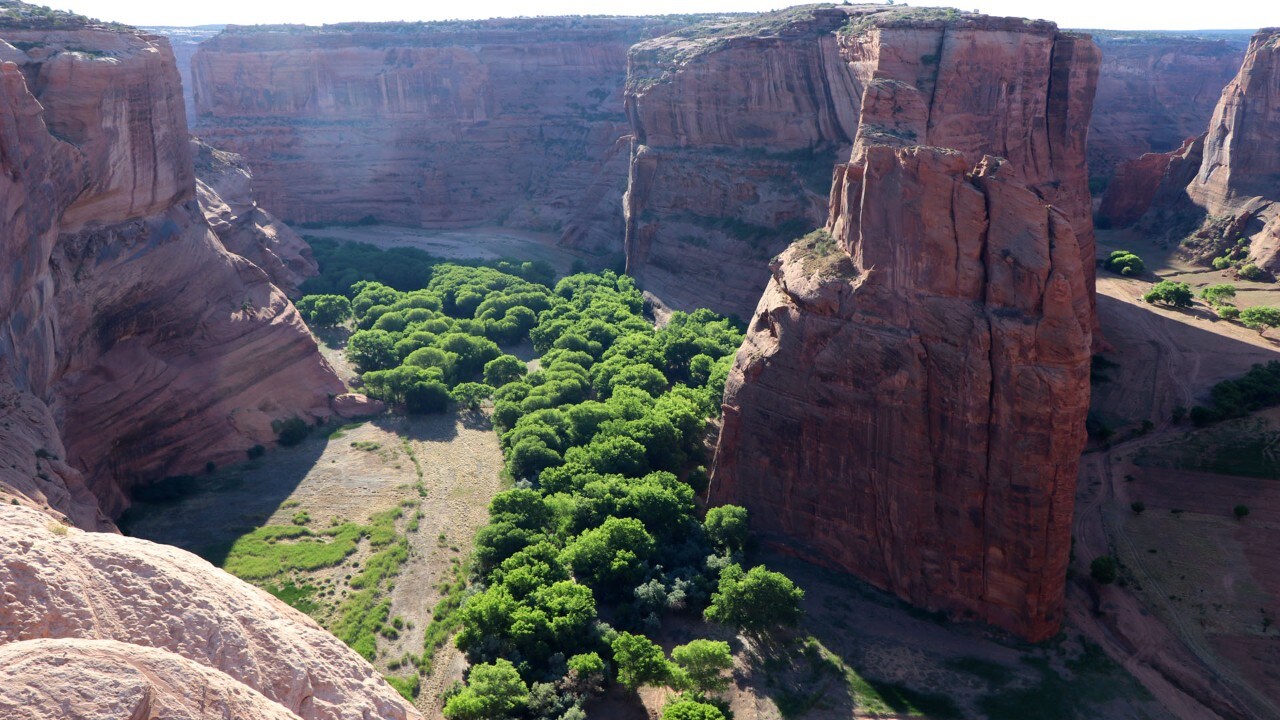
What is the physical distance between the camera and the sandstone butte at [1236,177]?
81.8 m

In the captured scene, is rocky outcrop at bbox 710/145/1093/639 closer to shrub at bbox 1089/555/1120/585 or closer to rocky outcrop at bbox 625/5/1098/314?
shrub at bbox 1089/555/1120/585

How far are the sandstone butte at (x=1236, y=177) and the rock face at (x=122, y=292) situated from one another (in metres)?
78.1

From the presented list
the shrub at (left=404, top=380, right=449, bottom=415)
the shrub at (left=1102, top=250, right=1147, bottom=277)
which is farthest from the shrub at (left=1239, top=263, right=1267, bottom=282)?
the shrub at (left=404, top=380, right=449, bottom=415)

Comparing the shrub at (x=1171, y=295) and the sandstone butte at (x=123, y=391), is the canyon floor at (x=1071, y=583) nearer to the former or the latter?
the shrub at (x=1171, y=295)

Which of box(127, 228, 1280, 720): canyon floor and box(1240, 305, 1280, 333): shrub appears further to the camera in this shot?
box(1240, 305, 1280, 333): shrub

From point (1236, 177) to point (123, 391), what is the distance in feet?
309

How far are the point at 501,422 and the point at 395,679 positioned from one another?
26.1 metres

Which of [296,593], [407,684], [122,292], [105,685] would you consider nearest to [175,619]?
[105,685]

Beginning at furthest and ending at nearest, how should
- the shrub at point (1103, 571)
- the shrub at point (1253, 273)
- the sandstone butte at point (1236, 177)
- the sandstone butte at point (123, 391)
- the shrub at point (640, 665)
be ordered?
the sandstone butte at point (1236, 177), the shrub at point (1253, 273), the shrub at point (1103, 571), the shrub at point (640, 665), the sandstone butte at point (123, 391)

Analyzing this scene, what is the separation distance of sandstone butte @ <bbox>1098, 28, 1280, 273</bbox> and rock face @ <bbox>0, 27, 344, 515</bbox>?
78.1 meters

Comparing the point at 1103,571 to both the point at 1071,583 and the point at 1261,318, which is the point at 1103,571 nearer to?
the point at 1071,583

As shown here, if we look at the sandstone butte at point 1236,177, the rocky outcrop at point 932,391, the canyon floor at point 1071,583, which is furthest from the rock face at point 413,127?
the rocky outcrop at point 932,391

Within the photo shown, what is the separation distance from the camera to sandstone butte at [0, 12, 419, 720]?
14039 millimetres

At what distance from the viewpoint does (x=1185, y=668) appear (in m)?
36.4
